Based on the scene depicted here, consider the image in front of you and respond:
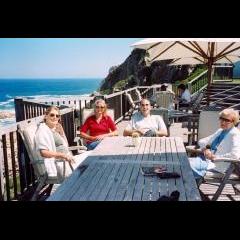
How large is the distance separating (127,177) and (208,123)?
250cm

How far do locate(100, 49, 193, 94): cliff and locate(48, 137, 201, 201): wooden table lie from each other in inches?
820

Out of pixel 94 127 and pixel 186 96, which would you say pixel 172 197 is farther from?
pixel 186 96

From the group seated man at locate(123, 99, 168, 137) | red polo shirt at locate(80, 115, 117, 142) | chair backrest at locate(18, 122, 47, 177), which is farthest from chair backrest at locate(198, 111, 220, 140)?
chair backrest at locate(18, 122, 47, 177)

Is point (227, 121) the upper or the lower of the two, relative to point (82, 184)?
upper

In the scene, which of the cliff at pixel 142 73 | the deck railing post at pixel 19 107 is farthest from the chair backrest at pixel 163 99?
the cliff at pixel 142 73

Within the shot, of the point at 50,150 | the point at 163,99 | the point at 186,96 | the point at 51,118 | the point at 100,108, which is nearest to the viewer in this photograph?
the point at 50,150

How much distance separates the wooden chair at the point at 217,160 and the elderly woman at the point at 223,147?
8 centimetres

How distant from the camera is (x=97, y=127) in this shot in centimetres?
510

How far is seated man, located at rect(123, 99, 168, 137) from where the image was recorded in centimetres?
508

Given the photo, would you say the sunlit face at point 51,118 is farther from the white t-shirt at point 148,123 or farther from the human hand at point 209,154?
the human hand at point 209,154

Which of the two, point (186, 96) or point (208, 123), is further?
point (186, 96)

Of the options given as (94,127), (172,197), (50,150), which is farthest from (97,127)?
(172,197)
